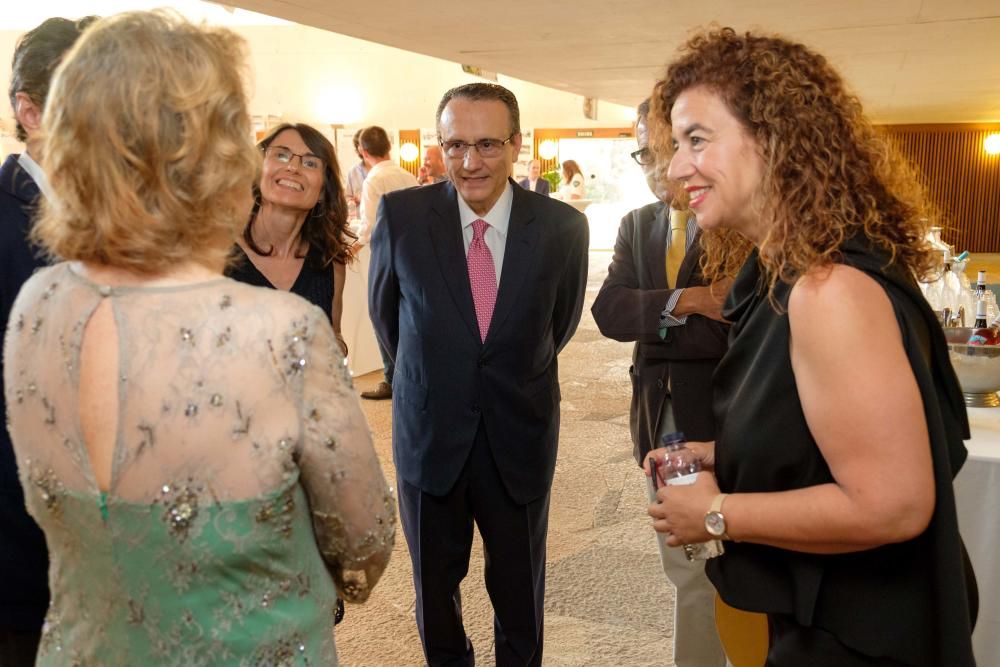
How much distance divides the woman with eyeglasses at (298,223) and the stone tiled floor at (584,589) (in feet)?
4.05

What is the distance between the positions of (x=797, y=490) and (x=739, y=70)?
689 mm

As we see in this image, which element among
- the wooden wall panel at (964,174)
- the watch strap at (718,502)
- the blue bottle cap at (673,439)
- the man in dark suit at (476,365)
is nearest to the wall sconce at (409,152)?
the wooden wall panel at (964,174)

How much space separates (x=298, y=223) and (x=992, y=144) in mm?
22512

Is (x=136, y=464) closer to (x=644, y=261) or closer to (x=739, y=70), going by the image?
(x=739, y=70)

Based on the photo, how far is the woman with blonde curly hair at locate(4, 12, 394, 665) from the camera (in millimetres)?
1047

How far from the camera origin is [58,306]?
1105 millimetres

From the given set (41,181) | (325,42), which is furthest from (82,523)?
(325,42)

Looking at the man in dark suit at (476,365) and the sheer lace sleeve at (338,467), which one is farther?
the man in dark suit at (476,365)

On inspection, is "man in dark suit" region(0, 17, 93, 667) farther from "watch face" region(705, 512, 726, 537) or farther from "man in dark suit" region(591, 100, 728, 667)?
"man in dark suit" region(591, 100, 728, 667)

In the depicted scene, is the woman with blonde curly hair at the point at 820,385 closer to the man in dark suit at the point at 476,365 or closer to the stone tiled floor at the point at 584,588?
the man in dark suit at the point at 476,365

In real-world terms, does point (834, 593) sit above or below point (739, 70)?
below

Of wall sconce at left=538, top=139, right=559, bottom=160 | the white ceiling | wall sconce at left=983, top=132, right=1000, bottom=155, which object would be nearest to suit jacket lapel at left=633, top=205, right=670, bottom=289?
the white ceiling

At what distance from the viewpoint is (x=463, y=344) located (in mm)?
2521

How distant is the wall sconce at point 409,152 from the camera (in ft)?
67.7
